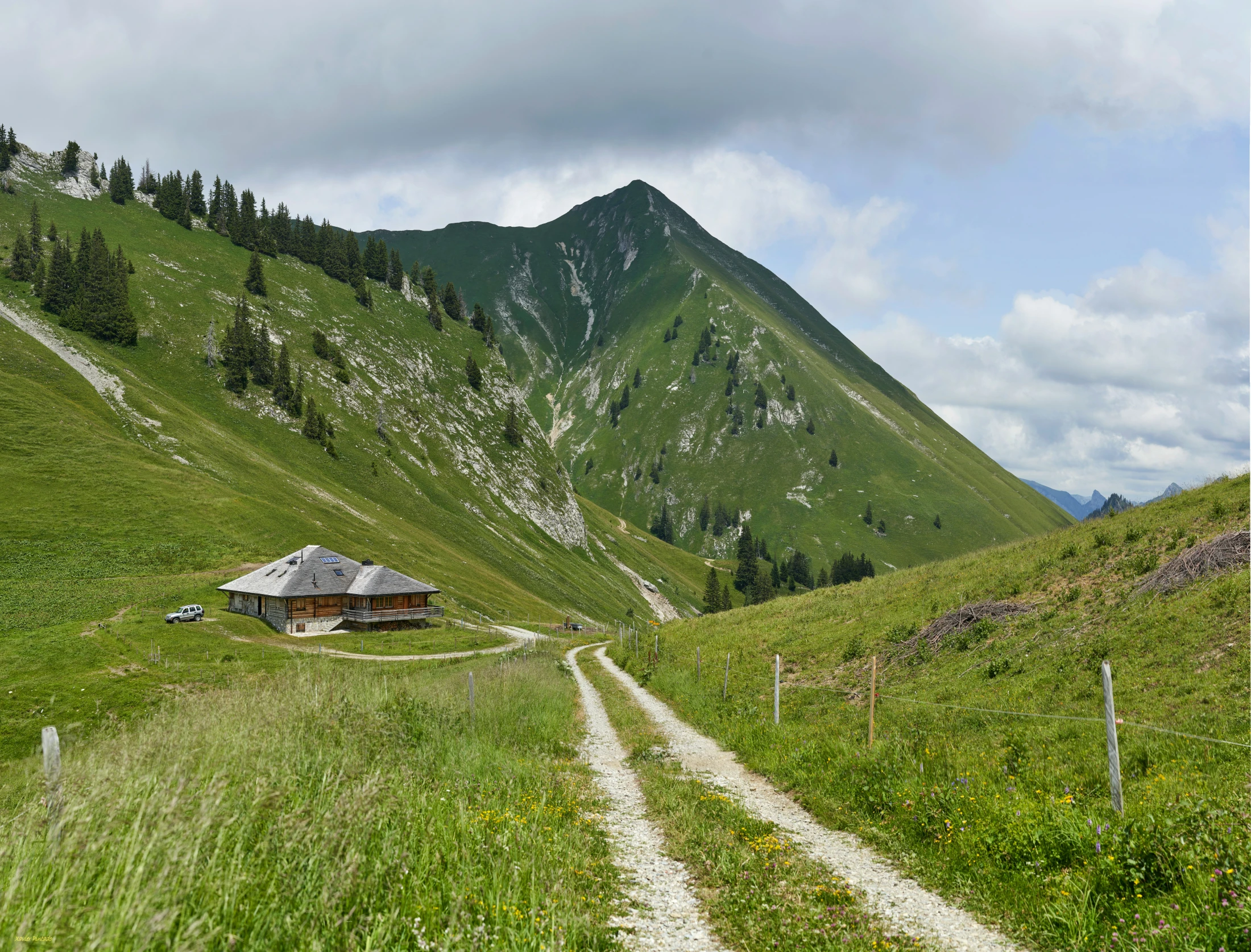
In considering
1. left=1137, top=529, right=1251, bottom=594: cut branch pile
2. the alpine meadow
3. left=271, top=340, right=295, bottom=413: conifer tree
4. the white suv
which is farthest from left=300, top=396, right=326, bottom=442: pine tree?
left=1137, top=529, right=1251, bottom=594: cut branch pile

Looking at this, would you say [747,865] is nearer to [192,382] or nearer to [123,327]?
[192,382]

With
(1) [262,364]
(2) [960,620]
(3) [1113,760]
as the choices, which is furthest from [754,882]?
(1) [262,364]

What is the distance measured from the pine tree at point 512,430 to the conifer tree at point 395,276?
60.0m

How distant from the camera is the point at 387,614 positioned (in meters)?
72.6

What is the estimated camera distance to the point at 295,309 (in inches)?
6043

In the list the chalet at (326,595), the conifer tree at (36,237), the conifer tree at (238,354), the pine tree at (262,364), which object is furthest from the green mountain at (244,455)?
the chalet at (326,595)

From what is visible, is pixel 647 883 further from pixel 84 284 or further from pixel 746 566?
pixel 746 566

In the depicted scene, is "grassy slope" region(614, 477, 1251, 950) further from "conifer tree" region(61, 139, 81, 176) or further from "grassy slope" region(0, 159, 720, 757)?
"conifer tree" region(61, 139, 81, 176)

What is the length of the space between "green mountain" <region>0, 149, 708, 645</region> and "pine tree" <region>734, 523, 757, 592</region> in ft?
40.8

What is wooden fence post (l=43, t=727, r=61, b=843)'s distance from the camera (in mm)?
6285

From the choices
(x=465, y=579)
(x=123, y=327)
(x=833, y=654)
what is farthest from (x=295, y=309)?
(x=833, y=654)

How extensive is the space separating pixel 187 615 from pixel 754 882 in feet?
190

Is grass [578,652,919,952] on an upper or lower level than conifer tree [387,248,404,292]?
lower

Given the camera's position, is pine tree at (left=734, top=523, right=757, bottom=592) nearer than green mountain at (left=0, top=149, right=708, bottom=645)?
No
